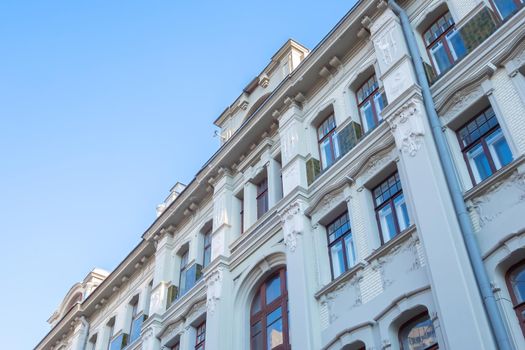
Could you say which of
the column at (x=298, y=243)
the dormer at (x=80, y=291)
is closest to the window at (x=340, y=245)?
the column at (x=298, y=243)

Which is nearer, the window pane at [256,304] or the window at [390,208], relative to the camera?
the window at [390,208]

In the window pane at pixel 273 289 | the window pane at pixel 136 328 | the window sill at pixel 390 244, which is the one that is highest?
the window pane at pixel 136 328

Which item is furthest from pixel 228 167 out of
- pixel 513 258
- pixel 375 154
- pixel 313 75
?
pixel 513 258

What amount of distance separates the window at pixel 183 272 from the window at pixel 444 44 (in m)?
11.2

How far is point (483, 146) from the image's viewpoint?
A: 13.1 metres

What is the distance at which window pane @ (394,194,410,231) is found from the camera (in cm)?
1392

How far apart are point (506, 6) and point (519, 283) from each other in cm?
674

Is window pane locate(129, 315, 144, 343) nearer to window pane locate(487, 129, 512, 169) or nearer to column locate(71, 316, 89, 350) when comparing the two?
column locate(71, 316, 89, 350)

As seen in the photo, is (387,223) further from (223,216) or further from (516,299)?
(223,216)

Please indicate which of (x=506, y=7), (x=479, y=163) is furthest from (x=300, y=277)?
(x=506, y=7)

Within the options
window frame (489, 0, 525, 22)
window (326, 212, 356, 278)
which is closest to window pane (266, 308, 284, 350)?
window (326, 212, 356, 278)

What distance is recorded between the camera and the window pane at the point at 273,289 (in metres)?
17.4

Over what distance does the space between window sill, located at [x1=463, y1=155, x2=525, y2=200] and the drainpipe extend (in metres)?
0.21

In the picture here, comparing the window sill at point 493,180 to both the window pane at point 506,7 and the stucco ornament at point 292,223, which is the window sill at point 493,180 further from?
the stucco ornament at point 292,223
